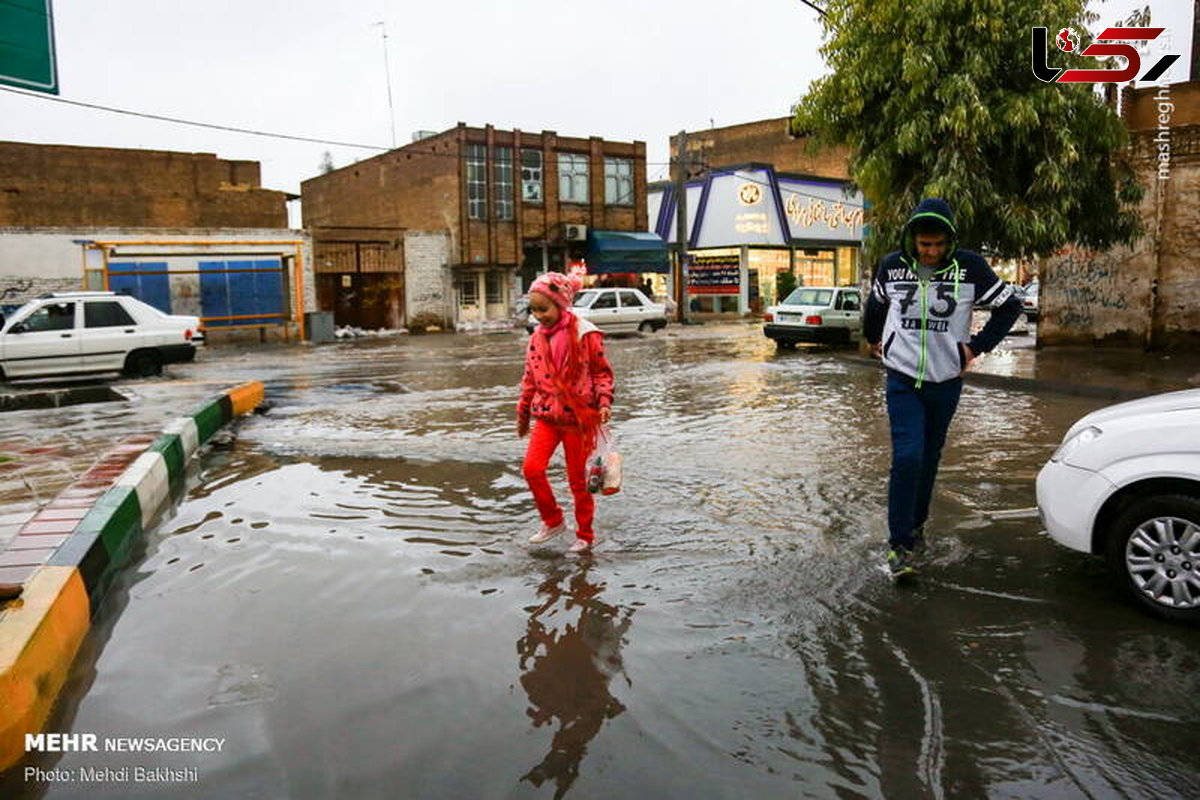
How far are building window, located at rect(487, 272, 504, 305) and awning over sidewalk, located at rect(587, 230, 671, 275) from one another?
152 inches

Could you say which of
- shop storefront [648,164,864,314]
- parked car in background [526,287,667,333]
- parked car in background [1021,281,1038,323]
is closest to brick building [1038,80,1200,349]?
parked car in background [526,287,667,333]

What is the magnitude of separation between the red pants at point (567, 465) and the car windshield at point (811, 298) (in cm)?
1699

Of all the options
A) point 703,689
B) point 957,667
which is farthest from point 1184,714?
point 703,689

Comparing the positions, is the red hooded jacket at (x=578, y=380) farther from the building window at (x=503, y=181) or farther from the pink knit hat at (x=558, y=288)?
the building window at (x=503, y=181)

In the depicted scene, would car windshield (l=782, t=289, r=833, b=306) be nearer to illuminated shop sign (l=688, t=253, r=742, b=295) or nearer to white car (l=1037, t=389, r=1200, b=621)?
white car (l=1037, t=389, r=1200, b=621)

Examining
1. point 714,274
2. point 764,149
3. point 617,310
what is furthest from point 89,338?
point 764,149

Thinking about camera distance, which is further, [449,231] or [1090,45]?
[449,231]

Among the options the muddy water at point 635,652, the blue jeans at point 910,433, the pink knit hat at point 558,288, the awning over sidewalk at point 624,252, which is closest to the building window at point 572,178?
the awning over sidewalk at point 624,252

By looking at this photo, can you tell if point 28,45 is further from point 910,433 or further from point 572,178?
point 572,178

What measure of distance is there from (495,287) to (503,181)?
4.39 metres

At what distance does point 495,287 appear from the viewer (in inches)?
1481

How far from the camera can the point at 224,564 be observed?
4.87m

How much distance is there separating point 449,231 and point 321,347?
10.7 m

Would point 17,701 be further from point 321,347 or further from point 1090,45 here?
point 321,347
